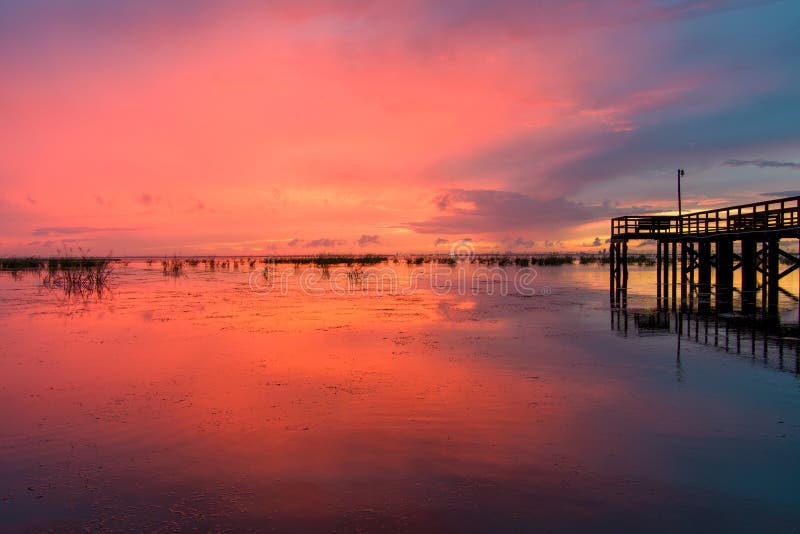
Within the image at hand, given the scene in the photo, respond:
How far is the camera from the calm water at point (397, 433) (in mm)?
5074

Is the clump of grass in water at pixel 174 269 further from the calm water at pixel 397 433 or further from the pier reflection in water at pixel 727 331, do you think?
the pier reflection in water at pixel 727 331

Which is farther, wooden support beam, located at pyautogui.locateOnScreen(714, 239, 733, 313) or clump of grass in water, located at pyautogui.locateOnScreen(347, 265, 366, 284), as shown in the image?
clump of grass in water, located at pyautogui.locateOnScreen(347, 265, 366, 284)

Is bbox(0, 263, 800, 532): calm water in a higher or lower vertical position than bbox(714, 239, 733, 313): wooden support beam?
lower

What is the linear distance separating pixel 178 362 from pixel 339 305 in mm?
11528

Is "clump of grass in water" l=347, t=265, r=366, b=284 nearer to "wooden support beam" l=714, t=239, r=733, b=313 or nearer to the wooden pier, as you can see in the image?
the wooden pier

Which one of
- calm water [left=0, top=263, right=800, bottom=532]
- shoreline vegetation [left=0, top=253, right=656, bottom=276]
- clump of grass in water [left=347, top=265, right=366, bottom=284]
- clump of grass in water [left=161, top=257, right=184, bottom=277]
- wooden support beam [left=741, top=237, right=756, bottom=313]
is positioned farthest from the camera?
shoreline vegetation [left=0, top=253, right=656, bottom=276]

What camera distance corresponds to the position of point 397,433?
7.16 meters

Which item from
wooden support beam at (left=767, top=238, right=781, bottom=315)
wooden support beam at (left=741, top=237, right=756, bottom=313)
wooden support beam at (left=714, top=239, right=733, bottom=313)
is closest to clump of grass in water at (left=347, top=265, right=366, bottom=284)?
wooden support beam at (left=714, top=239, right=733, bottom=313)

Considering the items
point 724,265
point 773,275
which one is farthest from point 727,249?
point 773,275

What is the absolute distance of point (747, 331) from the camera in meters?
15.3

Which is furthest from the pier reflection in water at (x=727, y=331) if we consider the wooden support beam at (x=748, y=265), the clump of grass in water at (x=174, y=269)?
the clump of grass in water at (x=174, y=269)

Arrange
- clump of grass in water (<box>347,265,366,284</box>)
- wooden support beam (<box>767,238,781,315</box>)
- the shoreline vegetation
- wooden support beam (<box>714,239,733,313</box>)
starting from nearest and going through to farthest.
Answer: wooden support beam (<box>767,238,781,315</box>), wooden support beam (<box>714,239,733,313</box>), clump of grass in water (<box>347,265,366,284</box>), the shoreline vegetation

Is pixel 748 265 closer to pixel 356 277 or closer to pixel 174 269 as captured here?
pixel 356 277

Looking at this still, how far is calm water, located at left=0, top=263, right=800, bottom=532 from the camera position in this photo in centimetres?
507
